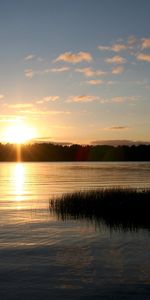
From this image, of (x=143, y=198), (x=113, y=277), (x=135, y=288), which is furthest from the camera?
(x=143, y=198)

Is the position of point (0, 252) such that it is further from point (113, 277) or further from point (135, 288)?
point (135, 288)

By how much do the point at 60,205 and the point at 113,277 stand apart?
21.7 meters

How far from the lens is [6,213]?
39094mm

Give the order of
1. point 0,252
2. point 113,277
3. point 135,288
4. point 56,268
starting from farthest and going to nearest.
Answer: point 0,252 < point 56,268 < point 113,277 < point 135,288

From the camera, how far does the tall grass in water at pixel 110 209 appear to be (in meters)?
29.4

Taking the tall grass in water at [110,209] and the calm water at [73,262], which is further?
the tall grass in water at [110,209]

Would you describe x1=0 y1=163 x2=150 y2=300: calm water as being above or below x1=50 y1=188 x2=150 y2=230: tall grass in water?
below

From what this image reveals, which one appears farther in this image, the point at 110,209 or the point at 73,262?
the point at 110,209

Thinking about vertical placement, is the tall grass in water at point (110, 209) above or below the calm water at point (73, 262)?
above

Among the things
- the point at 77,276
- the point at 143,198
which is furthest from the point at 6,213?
the point at 77,276

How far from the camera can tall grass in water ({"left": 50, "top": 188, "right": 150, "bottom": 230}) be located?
29428 millimetres

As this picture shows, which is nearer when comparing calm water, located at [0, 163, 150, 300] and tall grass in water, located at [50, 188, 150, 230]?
calm water, located at [0, 163, 150, 300]

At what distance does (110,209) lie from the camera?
32.6m

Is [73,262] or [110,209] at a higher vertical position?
[110,209]
